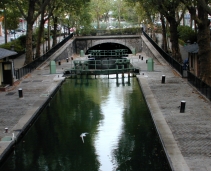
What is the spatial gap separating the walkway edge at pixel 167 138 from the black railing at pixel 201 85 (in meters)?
3.20

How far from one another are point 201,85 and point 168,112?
5.41 meters

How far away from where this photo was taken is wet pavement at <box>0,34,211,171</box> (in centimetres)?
1588

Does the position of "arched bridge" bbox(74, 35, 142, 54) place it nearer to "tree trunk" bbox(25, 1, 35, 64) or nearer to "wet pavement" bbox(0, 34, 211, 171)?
"tree trunk" bbox(25, 1, 35, 64)

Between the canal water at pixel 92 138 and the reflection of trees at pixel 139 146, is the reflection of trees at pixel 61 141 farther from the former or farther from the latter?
the reflection of trees at pixel 139 146

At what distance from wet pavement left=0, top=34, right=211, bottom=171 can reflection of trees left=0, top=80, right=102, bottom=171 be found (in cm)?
77

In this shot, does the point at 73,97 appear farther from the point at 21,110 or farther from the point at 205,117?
the point at 205,117

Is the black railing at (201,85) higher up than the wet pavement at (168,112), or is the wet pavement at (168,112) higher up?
the black railing at (201,85)

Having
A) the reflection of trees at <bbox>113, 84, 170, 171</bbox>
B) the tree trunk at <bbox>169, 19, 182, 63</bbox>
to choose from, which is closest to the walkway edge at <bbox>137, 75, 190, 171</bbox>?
the reflection of trees at <bbox>113, 84, 170, 171</bbox>

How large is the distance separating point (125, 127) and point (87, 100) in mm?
8124

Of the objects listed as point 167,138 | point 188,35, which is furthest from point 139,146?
point 188,35

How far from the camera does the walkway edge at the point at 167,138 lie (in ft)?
48.1

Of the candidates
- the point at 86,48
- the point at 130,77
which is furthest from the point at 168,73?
the point at 86,48

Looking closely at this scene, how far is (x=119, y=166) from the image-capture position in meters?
16.0

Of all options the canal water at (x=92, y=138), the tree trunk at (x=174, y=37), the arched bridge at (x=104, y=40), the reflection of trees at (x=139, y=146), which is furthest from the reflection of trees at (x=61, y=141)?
the arched bridge at (x=104, y=40)
